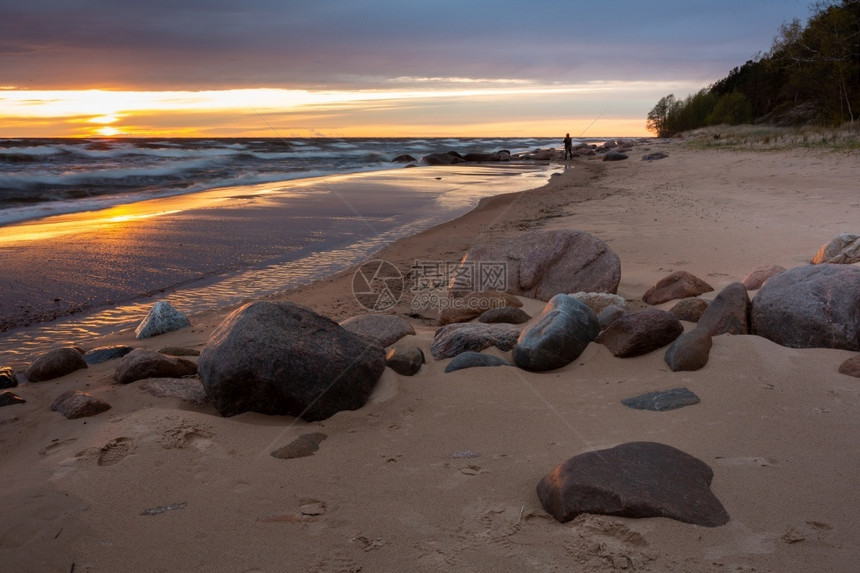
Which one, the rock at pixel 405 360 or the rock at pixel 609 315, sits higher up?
the rock at pixel 609 315

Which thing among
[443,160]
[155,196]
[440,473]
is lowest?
[440,473]

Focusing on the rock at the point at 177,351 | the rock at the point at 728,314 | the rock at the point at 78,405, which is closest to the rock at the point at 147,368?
the rock at the point at 78,405

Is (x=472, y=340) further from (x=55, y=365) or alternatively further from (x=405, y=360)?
(x=55, y=365)

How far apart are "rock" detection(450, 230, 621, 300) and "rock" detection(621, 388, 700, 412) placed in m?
2.23

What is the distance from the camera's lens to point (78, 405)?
11.4 feet

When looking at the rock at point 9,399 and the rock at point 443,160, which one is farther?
the rock at point 443,160

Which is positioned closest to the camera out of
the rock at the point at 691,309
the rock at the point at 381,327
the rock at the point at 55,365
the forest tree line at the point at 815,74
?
the rock at the point at 55,365

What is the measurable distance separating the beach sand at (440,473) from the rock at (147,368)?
108 millimetres

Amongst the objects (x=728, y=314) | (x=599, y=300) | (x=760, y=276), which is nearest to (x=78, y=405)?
(x=599, y=300)

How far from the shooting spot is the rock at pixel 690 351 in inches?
141

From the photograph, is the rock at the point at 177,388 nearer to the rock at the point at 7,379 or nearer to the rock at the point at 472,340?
the rock at the point at 7,379

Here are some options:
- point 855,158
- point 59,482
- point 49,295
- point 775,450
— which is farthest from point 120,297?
point 855,158

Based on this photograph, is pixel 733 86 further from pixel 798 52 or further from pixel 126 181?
pixel 126 181

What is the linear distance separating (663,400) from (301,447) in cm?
191
